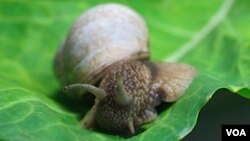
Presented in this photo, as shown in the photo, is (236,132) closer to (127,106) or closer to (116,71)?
(127,106)

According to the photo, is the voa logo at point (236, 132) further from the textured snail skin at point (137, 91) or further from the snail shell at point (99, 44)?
the snail shell at point (99, 44)

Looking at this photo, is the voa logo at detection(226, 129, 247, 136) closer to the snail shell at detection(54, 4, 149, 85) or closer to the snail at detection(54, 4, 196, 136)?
the snail at detection(54, 4, 196, 136)

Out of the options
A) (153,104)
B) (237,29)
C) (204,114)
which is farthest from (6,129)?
(237,29)

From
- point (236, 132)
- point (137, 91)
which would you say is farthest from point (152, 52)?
point (236, 132)

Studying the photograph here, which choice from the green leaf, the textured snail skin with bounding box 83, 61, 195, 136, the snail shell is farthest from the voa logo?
the snail shell

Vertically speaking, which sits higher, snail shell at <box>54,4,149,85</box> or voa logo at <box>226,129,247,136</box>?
snail shell at <box>54,4,149,85</box>

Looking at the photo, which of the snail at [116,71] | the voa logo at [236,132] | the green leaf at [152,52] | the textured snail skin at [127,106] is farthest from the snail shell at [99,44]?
the voa logo at [236,132]

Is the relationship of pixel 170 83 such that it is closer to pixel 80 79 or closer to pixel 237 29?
pixel 80 79
